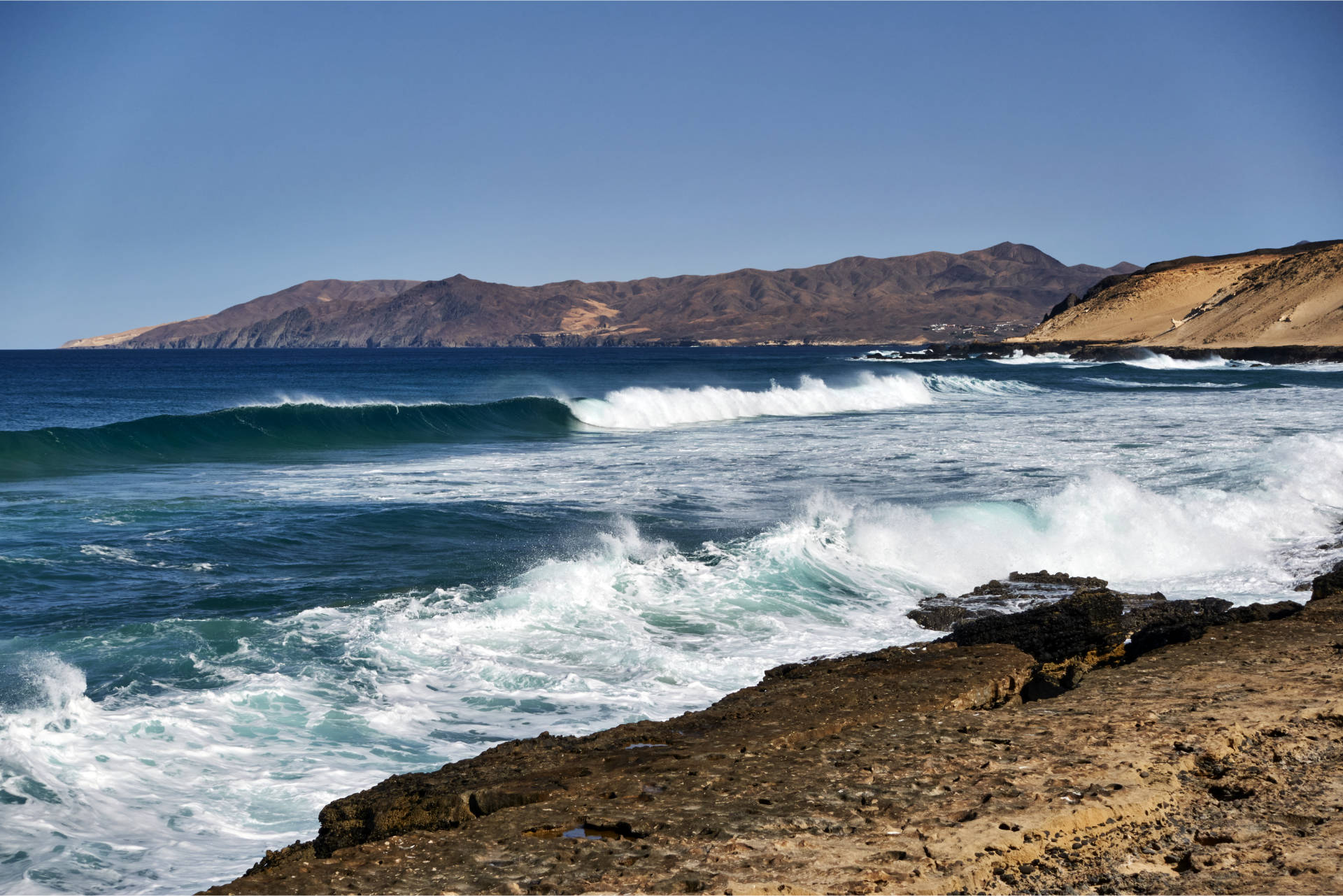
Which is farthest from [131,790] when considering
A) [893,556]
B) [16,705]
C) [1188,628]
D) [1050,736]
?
[893,556]

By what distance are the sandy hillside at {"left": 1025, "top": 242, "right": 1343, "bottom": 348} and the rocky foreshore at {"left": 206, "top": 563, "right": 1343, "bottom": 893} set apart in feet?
259

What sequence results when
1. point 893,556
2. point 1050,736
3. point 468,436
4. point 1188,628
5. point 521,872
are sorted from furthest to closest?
1. point 468,436
2. point 893,556
3. point 1188,628
4. point 1050,736
5. point 521,872

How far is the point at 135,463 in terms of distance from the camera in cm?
2244

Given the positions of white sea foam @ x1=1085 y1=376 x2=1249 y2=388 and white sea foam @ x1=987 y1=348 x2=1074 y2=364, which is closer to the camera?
white sea foam @ x1=1085 y1=376 x2=1249 y2=388

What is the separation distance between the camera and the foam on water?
566cm

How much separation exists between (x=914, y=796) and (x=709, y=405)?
111 feet

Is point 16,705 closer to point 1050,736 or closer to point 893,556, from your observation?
point 1050,736

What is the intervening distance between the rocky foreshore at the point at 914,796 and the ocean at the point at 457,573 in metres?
1.36

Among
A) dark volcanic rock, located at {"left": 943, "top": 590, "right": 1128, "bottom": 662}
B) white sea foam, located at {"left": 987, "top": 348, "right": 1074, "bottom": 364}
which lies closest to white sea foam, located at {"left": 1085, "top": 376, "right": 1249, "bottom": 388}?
white sea foam, located at {"left": 987, "top": 348, "right": 1074, "bottom": 364}

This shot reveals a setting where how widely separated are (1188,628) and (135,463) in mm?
22192

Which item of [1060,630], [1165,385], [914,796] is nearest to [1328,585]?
[1060,630]

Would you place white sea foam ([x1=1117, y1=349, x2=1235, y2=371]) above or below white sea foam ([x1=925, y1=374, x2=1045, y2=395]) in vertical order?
above

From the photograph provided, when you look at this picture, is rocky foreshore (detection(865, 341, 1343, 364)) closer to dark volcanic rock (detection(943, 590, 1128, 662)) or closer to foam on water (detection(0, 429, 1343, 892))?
foam on water (detection(0, 429, 1343, 892))

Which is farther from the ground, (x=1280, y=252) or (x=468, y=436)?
(x=1280, y=252)
